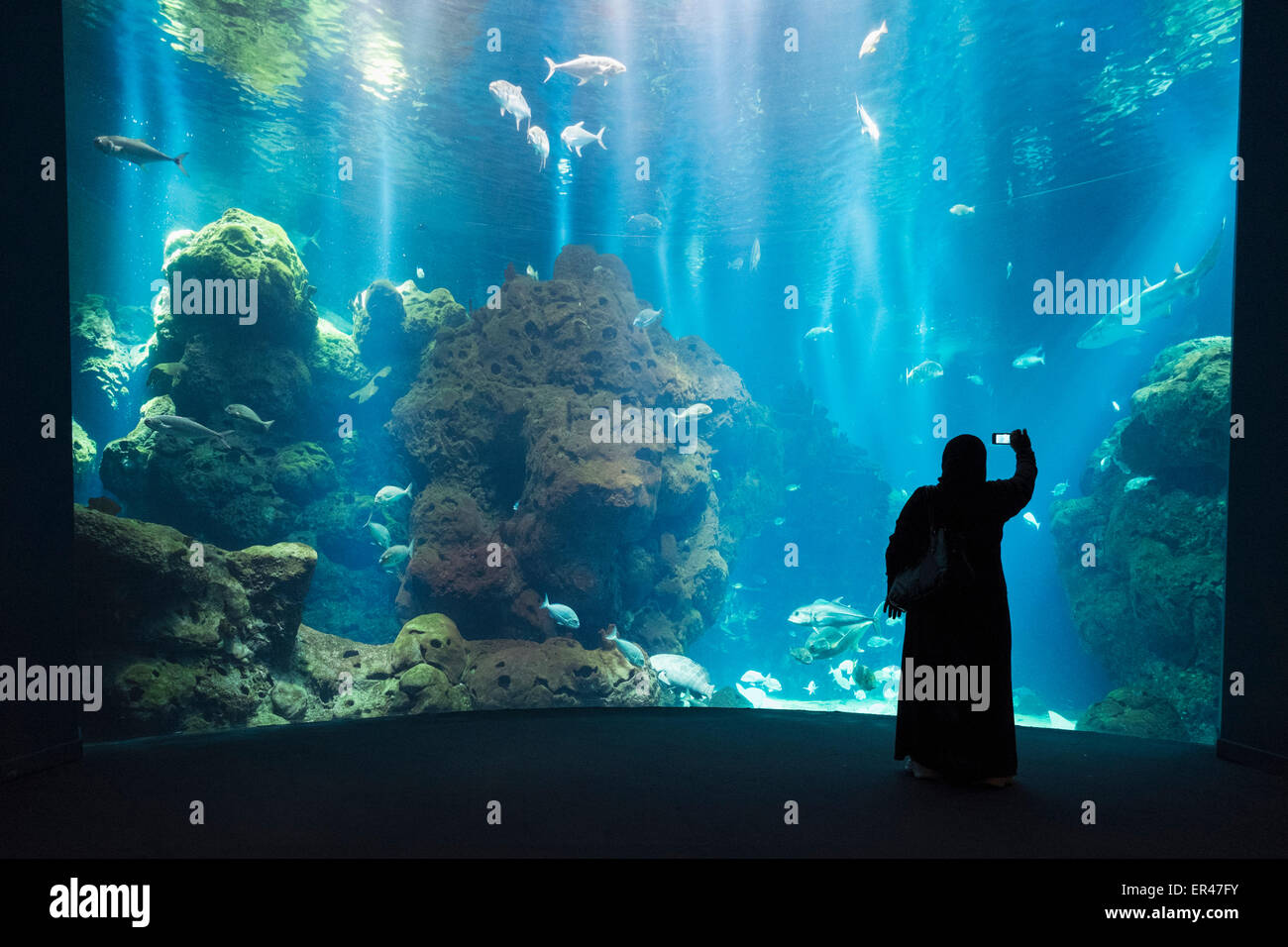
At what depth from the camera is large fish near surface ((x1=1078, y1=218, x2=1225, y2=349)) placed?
1517 cm

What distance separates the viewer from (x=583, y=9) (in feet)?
44.8

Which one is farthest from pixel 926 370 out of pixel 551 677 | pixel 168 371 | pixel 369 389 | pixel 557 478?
pixel 168 371

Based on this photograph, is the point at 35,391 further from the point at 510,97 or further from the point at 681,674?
the point at 681,674

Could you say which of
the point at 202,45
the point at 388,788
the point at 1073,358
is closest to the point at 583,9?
the point at 202,45

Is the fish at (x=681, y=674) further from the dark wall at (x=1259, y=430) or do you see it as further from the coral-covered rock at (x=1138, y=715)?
the dark wall at (x=1259, y=430)

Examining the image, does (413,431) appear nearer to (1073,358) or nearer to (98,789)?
(98,789)

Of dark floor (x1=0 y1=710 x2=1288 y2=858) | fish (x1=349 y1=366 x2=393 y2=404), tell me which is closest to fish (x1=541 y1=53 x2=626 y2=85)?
fish (x1=349 y1=366 x2=393 y2=404)

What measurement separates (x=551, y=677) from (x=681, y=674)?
2330 mm

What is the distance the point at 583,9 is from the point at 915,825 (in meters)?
16.1

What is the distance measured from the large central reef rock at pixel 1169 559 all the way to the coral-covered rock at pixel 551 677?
7.11 meters

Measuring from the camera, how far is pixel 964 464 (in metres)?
3.53

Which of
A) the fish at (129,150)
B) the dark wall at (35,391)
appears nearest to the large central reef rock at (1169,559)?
the dark wall at (35,391)

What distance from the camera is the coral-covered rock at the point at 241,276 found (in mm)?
11094

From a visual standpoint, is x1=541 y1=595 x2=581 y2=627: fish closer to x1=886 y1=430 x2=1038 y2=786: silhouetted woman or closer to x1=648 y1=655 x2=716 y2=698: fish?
x1=648 y1=655 x2=716 y2=698: fish
